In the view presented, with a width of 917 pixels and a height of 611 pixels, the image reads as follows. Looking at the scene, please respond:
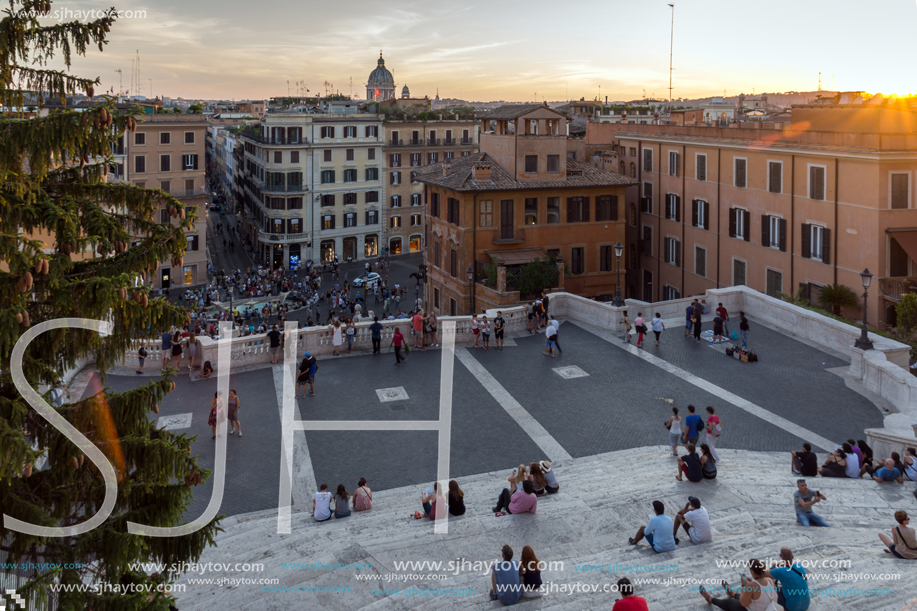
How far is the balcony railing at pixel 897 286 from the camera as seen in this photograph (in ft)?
104

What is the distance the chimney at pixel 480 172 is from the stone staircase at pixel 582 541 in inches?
1103

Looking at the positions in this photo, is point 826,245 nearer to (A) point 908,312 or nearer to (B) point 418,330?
(A) point 908,312

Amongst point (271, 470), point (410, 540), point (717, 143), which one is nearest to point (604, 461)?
point (410, 540)

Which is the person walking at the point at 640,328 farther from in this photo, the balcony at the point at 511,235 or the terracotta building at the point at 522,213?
the balcony at the point at 511,235

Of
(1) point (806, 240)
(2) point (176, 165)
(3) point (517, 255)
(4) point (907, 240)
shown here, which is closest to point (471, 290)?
(3) point (517, 255)

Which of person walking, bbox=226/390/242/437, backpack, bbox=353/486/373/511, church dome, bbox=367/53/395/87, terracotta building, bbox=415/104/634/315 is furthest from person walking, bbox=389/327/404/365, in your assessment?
church dome, bbox=367/53/395/87

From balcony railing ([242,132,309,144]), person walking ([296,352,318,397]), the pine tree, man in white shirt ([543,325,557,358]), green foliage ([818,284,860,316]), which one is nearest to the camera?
the pine tree

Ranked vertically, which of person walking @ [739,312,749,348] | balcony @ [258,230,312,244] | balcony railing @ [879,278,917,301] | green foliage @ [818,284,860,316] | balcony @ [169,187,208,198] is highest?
balcony @ [169,187,208,198]

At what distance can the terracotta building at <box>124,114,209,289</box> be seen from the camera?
6462 cm

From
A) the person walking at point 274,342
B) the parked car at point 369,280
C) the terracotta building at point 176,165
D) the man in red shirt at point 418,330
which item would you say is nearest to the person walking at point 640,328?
the man in red shirt at point 418,330

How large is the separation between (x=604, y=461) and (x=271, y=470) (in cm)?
741

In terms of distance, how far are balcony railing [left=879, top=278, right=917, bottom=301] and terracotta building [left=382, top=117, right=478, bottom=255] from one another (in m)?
54.3

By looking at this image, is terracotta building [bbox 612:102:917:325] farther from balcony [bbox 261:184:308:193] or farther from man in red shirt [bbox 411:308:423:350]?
balcony [bbox 261:184:308:193]

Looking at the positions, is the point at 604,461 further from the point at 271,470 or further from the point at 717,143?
the point at 717,143
